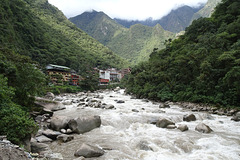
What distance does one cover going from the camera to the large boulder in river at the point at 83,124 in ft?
31.9

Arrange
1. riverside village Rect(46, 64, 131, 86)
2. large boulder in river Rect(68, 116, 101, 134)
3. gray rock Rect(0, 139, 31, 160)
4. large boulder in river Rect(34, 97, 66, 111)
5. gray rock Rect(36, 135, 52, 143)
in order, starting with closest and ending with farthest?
gray rock Rect(0, 139, 31, 160), gray rock Rect(36, 135, 52, 143), large boulder in river Rect(68, 116, 101, 134), large boulder in river Rect(34, 97, 66, 111), riverside village Rect(46, 64, 131, 86)

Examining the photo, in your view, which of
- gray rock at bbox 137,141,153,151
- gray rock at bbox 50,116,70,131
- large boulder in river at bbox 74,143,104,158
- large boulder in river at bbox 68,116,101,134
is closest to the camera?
large boulder in river at bbox 74,143,104,158

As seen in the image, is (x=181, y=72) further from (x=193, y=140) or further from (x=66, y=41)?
(x=66, y=41)

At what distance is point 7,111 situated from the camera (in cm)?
639

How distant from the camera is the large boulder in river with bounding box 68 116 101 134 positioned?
383 inches

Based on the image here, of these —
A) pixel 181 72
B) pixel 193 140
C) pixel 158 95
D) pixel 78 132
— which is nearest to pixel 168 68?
pixel 181 72

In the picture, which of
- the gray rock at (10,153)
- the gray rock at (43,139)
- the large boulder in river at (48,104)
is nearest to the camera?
the gray rock at (10,153)

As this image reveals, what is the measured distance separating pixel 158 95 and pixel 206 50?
10.7m

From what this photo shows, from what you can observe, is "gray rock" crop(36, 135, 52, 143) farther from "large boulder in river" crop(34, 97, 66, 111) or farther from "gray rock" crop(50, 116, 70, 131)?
"large boulder in river" crop(34, 97, 66, 111)

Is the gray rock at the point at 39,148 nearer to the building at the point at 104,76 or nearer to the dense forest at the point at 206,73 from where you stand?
the dense forest at the point at 206,73

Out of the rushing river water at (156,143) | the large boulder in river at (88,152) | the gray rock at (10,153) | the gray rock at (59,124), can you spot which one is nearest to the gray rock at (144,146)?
the rushing river water at (156,143)

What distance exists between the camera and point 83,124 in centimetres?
1009

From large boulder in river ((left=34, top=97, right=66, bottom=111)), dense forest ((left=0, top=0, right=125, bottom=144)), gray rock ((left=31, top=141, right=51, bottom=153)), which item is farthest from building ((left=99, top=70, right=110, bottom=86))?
gray rock ((left=31, top=141, right=51, bottom=153))

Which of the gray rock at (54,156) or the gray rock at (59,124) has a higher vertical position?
the gray rock at (59,124)
